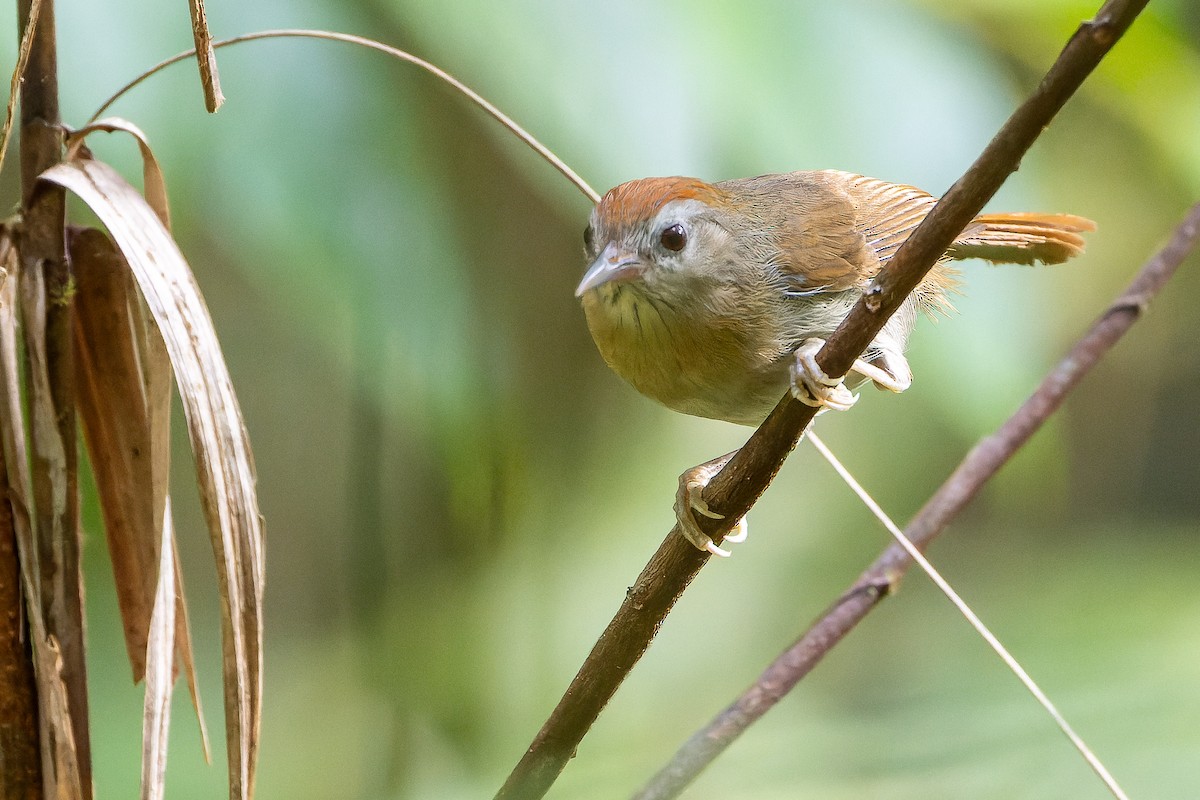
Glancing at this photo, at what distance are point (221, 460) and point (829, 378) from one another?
20.7 inches

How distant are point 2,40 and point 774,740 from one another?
1838 millimetres

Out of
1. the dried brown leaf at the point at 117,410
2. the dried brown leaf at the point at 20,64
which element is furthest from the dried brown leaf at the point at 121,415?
the dried brown leaf at the point at 20,64

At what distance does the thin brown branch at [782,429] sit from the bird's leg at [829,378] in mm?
50

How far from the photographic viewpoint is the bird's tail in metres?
1.59

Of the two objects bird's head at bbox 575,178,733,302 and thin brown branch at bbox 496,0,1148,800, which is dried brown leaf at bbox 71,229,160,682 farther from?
bird's head at bbox 575,178,733,302

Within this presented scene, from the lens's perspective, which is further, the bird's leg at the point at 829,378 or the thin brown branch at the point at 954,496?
the thin brown branch at the point at 954,496

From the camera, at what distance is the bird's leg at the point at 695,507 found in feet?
3.42

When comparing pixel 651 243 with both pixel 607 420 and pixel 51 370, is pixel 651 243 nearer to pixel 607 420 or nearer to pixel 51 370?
pixel 51 370

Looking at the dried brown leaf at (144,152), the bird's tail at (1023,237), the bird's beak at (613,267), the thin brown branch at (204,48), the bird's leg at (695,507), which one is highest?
the bird's tail at (1023,237)

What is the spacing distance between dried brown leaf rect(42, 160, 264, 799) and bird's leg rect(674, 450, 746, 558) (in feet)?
1.35

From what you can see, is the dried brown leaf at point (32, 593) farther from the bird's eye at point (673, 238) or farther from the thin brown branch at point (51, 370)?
the bird's eye at point (673, 238)

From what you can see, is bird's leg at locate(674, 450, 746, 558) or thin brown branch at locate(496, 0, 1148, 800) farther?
bird's leg at locate(674, 450, 746, 558)

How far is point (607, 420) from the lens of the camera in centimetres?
275

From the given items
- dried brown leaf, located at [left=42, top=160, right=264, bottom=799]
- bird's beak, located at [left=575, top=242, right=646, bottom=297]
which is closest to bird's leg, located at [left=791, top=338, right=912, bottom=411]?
bird's beak, located at [left=575, top=242, right=646, bottom=297]
